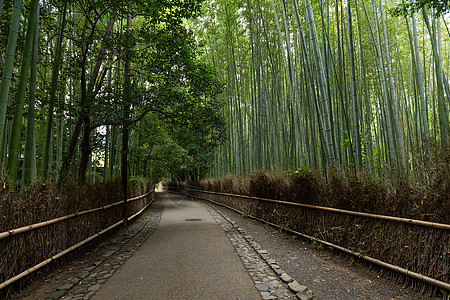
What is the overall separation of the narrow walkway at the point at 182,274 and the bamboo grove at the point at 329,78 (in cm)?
201

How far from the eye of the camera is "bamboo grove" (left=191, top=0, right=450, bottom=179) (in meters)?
4.08

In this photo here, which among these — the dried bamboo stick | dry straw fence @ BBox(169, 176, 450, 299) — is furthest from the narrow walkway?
dry straw fence @ BBox(169, 176, 450, 299)

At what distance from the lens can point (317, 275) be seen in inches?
106

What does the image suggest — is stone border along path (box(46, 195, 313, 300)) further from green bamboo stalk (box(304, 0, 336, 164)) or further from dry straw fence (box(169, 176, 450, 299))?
green bamboo stalk (box(304, 0, 336, 164))

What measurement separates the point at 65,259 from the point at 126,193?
3043 mm

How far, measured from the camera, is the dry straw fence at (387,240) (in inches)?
80.5

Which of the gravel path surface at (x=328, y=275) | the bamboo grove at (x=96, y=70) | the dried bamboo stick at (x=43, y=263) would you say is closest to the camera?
the dried bamboo stick at (x=43, y=263)

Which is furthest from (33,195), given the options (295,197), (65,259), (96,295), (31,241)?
(295,197)

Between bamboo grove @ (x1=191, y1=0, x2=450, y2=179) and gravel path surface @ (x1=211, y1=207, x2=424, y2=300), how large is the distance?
3.63ft

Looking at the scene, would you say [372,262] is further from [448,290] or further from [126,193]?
[126,193]

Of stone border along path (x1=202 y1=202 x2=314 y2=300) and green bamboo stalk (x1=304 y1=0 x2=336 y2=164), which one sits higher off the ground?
green bamboo stalk (x1=304 y1=0 x2=336 y2=164)

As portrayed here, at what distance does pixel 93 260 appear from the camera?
3.35 meters

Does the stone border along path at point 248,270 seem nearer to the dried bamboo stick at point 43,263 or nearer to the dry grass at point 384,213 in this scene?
the dried bamboo stick at point 43,263

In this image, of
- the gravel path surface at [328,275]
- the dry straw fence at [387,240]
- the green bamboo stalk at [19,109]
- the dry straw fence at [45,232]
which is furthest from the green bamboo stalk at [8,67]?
the dry straw fence at [387,240]
